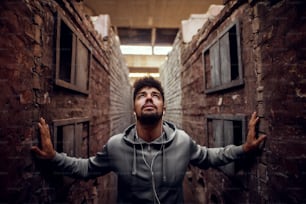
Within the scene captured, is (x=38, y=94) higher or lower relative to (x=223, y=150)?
higher

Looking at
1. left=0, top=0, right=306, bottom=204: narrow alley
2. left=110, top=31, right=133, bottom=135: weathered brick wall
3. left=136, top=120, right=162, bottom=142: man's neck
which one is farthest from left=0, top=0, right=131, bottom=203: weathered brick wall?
left=110, top=31, right=133, bottom=135: weathered brick wall

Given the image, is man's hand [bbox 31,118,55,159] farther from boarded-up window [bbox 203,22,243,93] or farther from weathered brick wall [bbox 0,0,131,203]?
boarded-up window [bbox 203,22,243,93]

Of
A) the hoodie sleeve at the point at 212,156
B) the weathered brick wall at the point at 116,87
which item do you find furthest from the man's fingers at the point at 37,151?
the weathered brick wall at the point at 116,87

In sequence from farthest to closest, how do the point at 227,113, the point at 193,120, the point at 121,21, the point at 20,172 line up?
1. the point at 121,21
2. the point at 193,120
3. the point at 227,113
4. the point at 20,172

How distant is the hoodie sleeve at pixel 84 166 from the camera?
210cm

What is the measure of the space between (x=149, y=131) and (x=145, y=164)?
355mm

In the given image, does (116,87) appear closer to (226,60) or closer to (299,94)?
(226,60)

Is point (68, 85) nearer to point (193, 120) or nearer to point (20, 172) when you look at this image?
point (20, 172)

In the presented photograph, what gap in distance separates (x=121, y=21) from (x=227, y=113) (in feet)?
25.3

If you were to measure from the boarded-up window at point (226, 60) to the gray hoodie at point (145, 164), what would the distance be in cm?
100

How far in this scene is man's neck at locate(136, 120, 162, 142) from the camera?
2.28 metres

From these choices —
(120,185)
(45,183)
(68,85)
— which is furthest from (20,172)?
(68,85)

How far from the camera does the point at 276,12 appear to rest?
6.31ft

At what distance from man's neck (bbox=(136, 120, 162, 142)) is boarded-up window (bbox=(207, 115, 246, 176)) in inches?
39.5
